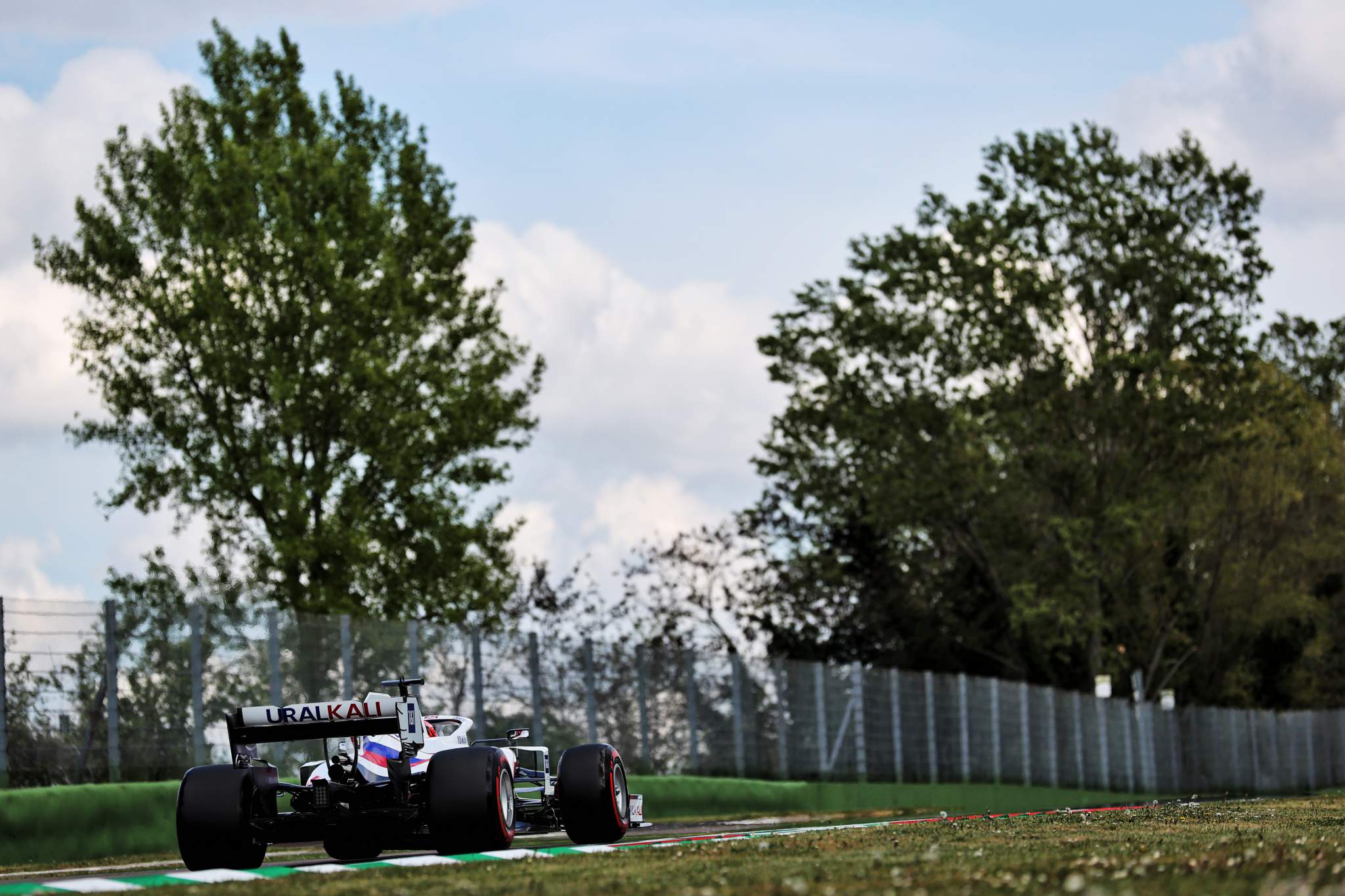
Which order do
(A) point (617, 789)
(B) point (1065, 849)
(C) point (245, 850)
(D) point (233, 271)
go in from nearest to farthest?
(B) point (1065, 849) → (C) point (245, 850) → (A) point (617, 789) → (D) point (233, 271)

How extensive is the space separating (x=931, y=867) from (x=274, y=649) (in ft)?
43.5

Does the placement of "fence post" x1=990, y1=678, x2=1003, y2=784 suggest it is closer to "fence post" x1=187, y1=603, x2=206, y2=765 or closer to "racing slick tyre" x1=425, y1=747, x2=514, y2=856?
"fence post" x1=187, y1=603, x2=206, y2=765

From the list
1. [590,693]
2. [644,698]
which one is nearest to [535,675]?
[590,693]

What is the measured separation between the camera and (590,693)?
27.5 m

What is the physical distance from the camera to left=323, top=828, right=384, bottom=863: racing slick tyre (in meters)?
12.9

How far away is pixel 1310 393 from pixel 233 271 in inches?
1775

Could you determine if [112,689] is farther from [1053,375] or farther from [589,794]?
[1053,375]

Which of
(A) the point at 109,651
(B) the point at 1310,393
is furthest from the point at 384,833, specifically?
(B) the point at 1310,393

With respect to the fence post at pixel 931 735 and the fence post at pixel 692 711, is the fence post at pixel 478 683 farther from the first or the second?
the fence post at pixel 931 735

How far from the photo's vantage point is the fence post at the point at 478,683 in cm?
2519

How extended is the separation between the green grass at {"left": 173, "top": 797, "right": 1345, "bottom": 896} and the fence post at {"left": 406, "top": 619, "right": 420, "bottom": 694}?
10643 mm

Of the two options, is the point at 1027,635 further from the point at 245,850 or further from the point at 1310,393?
the point at 245,850

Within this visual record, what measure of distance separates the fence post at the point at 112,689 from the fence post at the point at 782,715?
50.2 ft

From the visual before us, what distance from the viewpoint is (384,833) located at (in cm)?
1284
